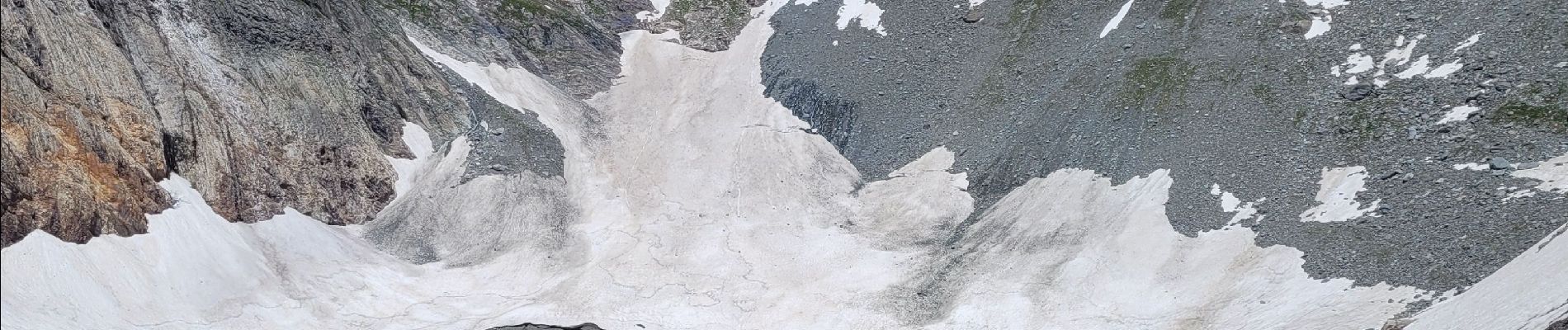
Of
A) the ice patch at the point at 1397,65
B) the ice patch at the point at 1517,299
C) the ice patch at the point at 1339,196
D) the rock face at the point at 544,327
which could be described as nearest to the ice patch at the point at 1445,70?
the ice patch at the point at 1397,65

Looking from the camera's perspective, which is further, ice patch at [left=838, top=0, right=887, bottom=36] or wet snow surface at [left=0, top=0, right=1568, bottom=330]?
ice patch at [left=838, top=0, right=887, bottom=36]

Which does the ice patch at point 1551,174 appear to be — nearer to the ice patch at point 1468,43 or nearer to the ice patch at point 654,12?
the ice patch at point 1468,43

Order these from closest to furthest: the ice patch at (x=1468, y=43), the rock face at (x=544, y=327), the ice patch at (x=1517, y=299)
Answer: the ice patch at (x=1517, y=299) < the ice patch at (x=1468, y=43) < the rock face at (x=544, y=327)

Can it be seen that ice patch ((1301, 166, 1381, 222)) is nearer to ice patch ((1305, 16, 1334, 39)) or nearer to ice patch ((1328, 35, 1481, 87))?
ice patch ((1328, 35, 1481, 87))

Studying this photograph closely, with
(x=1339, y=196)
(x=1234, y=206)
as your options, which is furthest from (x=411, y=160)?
(x=1339, y=196)

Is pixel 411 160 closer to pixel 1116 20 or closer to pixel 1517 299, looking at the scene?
Answer: pixel 1116 20

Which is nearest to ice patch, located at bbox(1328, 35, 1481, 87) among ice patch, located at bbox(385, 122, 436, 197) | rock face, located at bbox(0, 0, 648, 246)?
rock face, located at bbox(0, 0, 648, 246)

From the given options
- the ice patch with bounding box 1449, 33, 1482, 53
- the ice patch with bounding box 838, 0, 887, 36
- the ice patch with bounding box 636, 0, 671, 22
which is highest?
the ice patch with bounding box 1449, 33, 1482, 53
